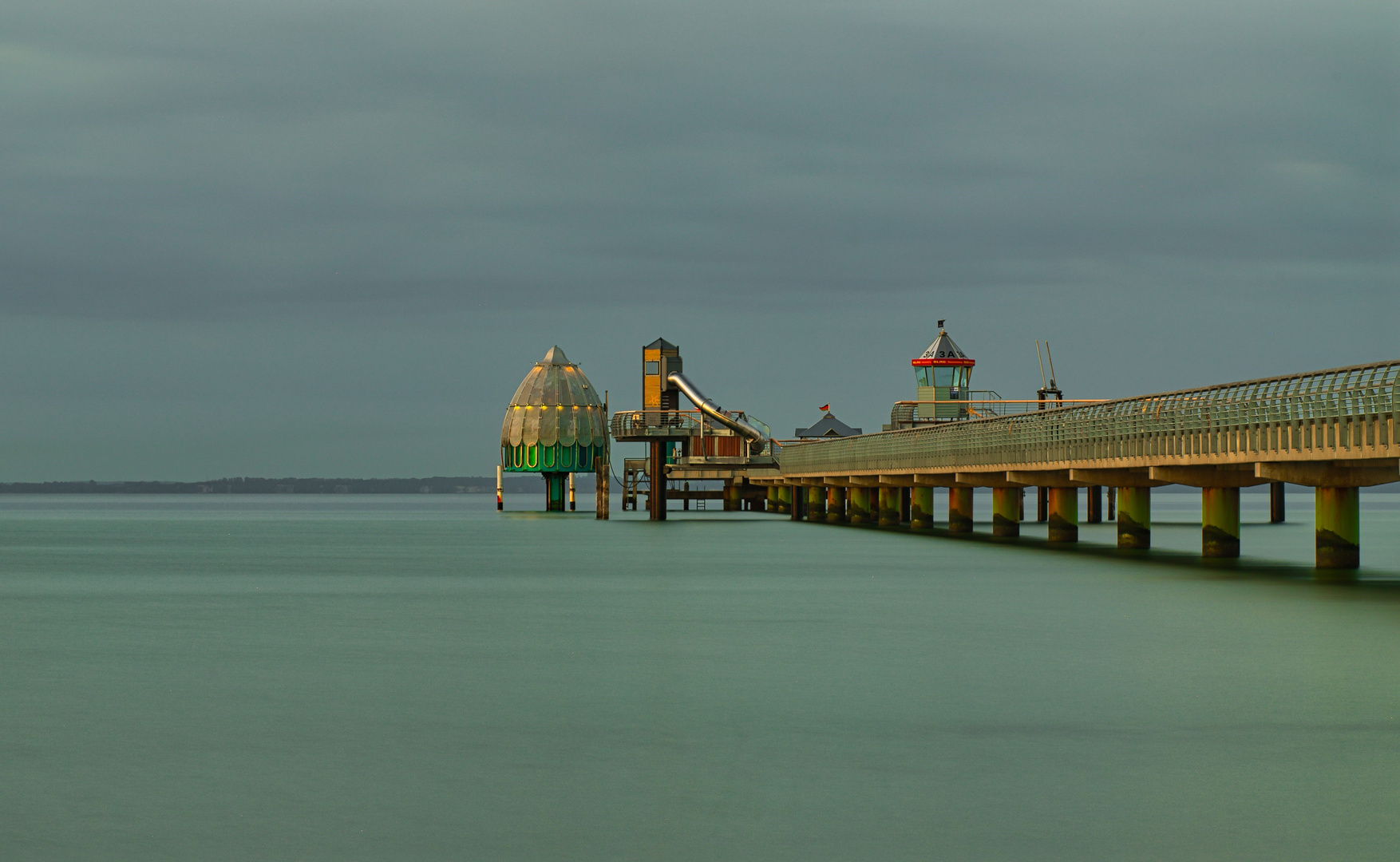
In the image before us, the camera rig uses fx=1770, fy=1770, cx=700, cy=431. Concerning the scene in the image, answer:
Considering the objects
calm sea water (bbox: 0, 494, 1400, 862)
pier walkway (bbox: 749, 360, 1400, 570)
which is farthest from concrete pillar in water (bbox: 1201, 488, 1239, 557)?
calm sea water (bbox: 0, 494, 1400, 862)

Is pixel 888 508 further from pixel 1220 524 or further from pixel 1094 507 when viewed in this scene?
pixel 1220 524

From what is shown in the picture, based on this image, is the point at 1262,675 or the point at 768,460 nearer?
the point at 1262,675

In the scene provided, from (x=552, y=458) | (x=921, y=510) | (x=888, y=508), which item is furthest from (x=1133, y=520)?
(x=552, y=458)

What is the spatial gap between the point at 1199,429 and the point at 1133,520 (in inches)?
566

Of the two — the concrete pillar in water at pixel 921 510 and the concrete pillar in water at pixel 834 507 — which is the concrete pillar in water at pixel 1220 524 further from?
the concrete pillar in water at pixel 834 507

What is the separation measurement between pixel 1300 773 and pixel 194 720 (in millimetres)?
8817

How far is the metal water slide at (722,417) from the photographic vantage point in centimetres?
7994

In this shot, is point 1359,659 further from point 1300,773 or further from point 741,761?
point 741,761

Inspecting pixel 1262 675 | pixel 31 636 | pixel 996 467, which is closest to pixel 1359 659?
pixel 1262 675

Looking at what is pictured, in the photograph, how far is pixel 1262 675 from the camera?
17.6 m

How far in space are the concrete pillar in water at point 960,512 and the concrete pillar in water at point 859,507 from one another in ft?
37.9

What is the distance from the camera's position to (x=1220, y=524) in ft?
136

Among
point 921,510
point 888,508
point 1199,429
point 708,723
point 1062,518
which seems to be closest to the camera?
point 708,723

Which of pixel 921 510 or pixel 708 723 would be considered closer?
pixel 708 723
